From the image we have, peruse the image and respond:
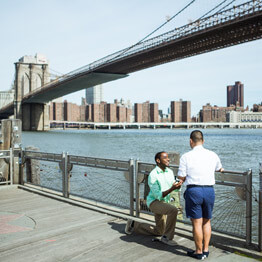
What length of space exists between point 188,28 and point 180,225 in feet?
130

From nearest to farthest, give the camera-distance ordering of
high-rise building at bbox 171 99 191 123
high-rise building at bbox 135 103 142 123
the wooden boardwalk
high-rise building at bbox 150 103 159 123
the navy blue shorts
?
the navy blue shorts < the wooden boardwalk < high-rise building at bbox 171 99 191 123 < high-rise building at bbox 150 103 159 123 < high-rise building at bbox 135 103 142 123

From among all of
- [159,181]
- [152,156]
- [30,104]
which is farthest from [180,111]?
[159,181]

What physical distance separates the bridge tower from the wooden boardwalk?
234 ft

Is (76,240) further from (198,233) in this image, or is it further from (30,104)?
(30,104)

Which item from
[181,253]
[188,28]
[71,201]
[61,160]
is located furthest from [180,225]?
[188,28]

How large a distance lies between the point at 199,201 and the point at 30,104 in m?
79.0

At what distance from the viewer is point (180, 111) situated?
183m

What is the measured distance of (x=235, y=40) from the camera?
40.7 meters

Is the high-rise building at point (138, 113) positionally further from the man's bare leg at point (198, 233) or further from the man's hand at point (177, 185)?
the man's bare leg at point (198, 233)

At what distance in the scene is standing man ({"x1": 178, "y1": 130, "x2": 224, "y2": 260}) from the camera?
138 inches

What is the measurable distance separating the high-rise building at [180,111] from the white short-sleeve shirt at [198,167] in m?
174

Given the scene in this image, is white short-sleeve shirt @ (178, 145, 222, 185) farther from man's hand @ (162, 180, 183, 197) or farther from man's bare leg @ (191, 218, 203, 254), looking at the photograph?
man's bare leg @ (191, 218, 203, 254)

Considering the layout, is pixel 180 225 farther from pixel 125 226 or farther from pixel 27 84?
pixel 27 84

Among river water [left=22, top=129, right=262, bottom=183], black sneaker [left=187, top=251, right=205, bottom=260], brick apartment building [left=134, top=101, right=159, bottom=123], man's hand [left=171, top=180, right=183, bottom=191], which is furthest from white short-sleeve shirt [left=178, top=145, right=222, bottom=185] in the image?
brick apartment building [left=134, top=101, right=159, bottom=123]
